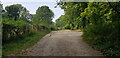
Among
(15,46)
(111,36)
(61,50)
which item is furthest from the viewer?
(15,46)

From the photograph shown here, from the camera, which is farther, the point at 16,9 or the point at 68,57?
the point at 16,9

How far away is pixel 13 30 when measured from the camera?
10203 millimetres

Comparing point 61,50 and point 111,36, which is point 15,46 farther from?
point 111,36

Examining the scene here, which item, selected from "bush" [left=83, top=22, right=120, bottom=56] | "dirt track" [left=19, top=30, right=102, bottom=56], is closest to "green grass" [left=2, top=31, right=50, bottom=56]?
"dirt track" [left=19, top=30, right=102, bottom=56]

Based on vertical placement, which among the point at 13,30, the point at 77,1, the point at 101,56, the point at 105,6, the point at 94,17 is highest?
the point at 77,1

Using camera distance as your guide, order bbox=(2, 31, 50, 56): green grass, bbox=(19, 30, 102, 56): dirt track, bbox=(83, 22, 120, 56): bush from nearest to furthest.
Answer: bbox=(83, 22, 120, 56): bush
bbox=(19, 30, 102, 56): dirt track
bbox=(2, 31, 50, 56): green grass

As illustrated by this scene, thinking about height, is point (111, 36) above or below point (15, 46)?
above

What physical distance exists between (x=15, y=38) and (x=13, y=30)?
0.74 m

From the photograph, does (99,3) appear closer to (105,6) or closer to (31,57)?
(105,6)

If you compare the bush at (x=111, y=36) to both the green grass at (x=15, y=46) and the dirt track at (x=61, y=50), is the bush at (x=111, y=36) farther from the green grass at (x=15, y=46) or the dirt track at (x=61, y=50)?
the green grass at (x=15, y=46)

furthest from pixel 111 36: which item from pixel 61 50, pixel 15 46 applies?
pixel 15 46

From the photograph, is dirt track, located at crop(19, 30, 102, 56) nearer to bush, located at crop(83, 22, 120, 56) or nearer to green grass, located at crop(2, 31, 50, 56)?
green grass, located at crop(2, 31, 50, 56)

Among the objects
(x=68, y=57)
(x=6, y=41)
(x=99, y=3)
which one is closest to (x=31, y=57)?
(x=68, y=57)

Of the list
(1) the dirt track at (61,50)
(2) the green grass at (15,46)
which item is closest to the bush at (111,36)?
(1) the dirt track at (61,50)
